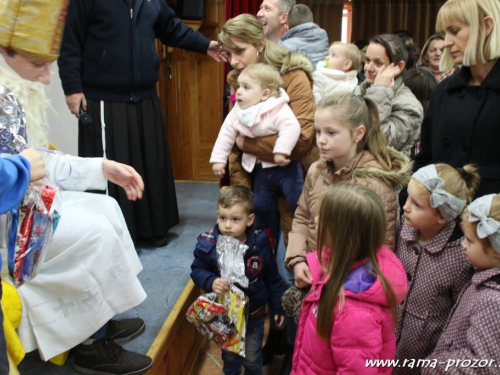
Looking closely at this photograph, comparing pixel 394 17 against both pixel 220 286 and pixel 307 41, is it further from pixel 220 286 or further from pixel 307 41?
pixel 220 286

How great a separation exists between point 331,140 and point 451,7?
54 cm

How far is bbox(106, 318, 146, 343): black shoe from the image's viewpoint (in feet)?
5.95

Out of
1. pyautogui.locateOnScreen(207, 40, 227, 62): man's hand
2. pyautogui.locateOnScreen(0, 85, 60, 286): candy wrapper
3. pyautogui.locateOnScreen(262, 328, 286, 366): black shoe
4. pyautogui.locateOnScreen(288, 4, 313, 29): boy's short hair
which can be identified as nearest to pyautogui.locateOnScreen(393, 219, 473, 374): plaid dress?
pyautogui.locateOnScreen(262, 328, 286, 366): black shoe

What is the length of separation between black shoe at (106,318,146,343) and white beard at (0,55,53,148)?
70cm

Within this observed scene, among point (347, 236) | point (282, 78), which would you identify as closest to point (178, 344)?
point (347, 236)

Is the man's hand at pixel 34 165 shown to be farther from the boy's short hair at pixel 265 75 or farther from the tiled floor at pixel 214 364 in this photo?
the tiled floor at pixel 214 364

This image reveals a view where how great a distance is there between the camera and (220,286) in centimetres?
186

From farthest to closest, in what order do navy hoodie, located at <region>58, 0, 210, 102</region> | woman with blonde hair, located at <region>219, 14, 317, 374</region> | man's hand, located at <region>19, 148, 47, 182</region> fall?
navy hoodie, located at <region>58, 0, 210, 102</region>
woman with blonde hair, located at <region>219, 14, 317, 374</region>
man's hand, located at <region>19, 148, 47, 182</region>

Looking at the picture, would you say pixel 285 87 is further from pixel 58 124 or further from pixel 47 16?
pixel 58 124

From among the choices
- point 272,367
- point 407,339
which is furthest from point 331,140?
point 272,367

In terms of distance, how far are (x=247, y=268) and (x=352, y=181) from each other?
1.89 ft

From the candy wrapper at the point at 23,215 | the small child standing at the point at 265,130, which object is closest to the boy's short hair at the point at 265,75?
the small child standing at the point at 265,130

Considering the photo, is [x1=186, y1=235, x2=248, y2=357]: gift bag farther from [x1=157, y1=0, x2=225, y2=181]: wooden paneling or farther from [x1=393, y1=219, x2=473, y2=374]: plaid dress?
[x1=157, y1=0, x2=225, y2=181]: wooden paneling

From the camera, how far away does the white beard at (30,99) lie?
1.41m
